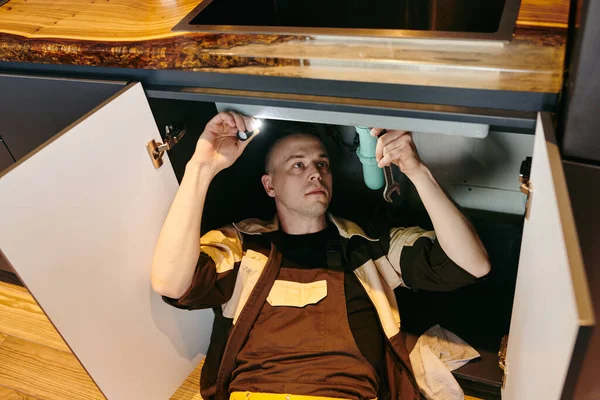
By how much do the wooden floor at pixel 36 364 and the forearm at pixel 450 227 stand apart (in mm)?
853

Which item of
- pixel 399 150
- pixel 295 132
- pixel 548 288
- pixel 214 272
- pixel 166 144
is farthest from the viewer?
pixel 295 132

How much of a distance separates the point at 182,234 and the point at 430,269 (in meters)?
0.56

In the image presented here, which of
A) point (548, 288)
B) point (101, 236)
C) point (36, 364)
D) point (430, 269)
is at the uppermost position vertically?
point (548, 288)

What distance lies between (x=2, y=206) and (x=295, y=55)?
55 cm

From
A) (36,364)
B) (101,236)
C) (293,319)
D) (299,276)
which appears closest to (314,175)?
(299,276)

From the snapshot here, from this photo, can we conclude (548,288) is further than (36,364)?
No

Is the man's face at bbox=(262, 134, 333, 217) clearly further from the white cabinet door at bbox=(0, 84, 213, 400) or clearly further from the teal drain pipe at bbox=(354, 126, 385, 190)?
the white cabinet door at bbox=(0, 84, 213, 400)

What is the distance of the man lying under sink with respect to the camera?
1.22m

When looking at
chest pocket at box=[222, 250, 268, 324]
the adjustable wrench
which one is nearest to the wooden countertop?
the adjustable wrench

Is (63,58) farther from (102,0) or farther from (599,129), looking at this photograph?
(599,129)

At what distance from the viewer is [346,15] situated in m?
1.32

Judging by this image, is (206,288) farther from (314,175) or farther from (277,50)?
(277,50)

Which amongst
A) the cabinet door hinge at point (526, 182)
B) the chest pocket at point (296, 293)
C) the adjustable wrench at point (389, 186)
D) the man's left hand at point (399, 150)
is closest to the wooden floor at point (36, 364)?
the chest pocket at point (296, 293)

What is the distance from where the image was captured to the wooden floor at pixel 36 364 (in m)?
1.61
